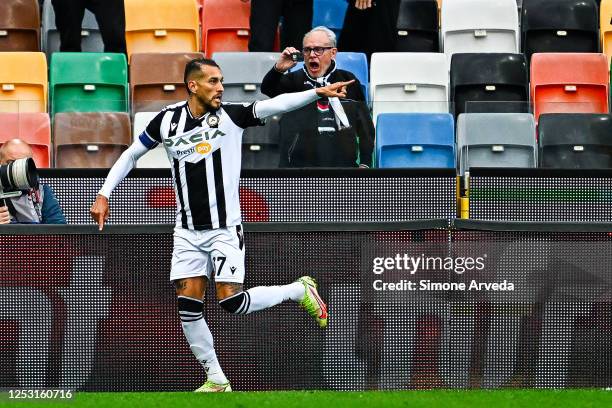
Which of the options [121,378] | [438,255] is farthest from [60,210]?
[438,255]

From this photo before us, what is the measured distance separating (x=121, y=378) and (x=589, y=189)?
3.17m

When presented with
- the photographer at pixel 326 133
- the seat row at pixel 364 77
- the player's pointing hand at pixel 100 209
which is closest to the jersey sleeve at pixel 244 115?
the photographer at pixel 326 133

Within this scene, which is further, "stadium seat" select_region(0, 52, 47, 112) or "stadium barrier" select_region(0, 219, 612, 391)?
"stadium seat" select_region(0, 52, 47, 112)

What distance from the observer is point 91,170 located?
9367 millimetres

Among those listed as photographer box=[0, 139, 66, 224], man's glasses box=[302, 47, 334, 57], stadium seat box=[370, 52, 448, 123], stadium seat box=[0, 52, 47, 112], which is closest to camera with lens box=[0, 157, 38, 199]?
photographer box=[0, 139, 66, 224]

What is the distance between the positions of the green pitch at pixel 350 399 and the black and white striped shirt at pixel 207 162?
1123 millimetres

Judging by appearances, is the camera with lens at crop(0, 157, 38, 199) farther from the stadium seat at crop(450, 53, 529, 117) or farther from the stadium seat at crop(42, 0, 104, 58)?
the stadium seat at crop(450, 53, 529, 117)

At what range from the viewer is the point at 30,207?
30.7 ft

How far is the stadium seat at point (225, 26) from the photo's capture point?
13.7 metres

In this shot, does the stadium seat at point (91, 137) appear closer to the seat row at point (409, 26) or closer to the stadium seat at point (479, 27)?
the seat row at point (409, 26)

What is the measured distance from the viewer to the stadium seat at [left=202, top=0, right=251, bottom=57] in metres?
13.7

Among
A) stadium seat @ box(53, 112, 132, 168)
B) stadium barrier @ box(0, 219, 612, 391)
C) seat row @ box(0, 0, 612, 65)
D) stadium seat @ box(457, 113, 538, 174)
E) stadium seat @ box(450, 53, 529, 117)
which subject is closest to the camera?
stadium barrier @ box(0, 219, 612, 391)

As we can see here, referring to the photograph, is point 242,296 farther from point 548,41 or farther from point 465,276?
point 548,41

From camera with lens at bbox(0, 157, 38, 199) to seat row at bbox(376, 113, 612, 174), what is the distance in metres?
2.53
